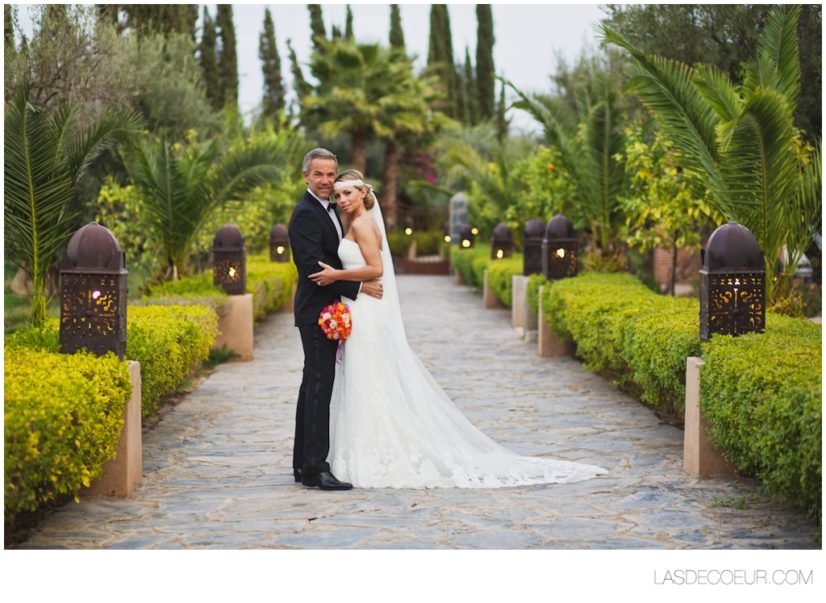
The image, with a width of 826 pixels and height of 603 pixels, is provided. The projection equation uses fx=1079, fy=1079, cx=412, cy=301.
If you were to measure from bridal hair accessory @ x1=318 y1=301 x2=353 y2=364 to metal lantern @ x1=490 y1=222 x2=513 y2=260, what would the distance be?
1541 centimetres

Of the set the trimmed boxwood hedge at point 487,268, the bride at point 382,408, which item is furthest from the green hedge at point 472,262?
the bride at point 382,408

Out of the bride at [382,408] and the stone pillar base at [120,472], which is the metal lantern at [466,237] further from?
the stone pillar base at [120,472]

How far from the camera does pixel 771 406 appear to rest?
16.6ft

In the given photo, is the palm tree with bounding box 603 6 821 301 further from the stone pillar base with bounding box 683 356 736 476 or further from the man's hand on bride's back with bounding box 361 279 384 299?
the man's hand on bride's back with bounding box 361 279 384 299

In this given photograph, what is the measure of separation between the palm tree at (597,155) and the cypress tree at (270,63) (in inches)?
1215

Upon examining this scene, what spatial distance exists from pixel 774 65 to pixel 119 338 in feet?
20.4

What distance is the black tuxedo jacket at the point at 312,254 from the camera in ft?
20.2

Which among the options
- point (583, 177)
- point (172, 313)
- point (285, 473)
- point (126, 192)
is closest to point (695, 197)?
point (583, 177)

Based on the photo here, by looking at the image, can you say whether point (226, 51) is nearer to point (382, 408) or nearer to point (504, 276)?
point (504, 276)

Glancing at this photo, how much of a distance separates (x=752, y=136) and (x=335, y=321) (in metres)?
3.99

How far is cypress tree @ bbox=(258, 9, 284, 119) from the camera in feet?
146

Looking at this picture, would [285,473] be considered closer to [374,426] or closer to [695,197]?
[374,426]

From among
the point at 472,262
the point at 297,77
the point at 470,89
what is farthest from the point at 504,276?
the point at 470,89
